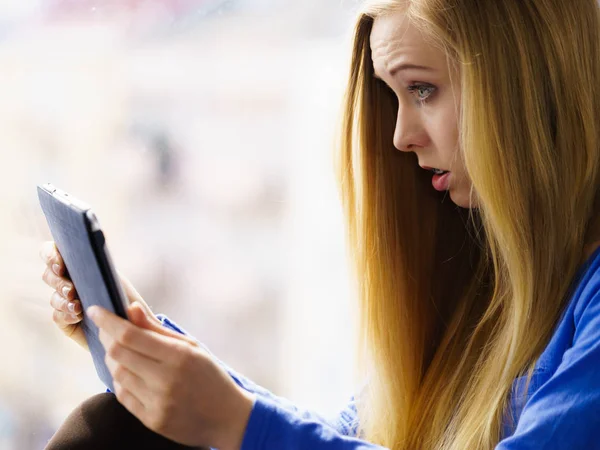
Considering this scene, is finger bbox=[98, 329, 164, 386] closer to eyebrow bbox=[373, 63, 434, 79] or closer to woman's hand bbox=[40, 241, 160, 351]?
woman's hand bbox=[40, 241, 160, 351]

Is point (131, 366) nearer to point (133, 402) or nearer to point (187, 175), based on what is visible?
point (133, 402)

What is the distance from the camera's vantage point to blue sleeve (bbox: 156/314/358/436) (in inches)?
36.4

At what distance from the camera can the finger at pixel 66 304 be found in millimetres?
811

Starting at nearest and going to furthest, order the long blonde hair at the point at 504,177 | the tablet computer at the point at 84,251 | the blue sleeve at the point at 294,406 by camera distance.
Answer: the tablet computer at the point at 84,251 → the long blonde hair at the point at 504,177 → the blue sleeve at the point at 294,406

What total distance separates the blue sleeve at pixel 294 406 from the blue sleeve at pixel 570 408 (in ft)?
1.09

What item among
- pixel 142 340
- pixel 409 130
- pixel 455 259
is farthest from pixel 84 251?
pixel 455 259

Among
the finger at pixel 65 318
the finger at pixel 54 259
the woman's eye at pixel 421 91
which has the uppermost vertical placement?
the woman's eye at pixel 421 91

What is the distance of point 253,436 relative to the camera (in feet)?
2.17

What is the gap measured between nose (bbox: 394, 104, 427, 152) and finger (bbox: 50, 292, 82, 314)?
15.8 inches

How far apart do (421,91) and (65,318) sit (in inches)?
18.6

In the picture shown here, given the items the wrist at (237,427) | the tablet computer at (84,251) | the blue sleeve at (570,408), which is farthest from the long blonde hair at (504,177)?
the tablet computer at (84,251)

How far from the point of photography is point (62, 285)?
818 mm

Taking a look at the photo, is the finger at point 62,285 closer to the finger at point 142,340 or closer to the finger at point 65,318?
the finger at point 65,318

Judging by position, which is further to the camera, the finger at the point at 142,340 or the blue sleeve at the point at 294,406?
the blue sleeve at the point at 294,406
